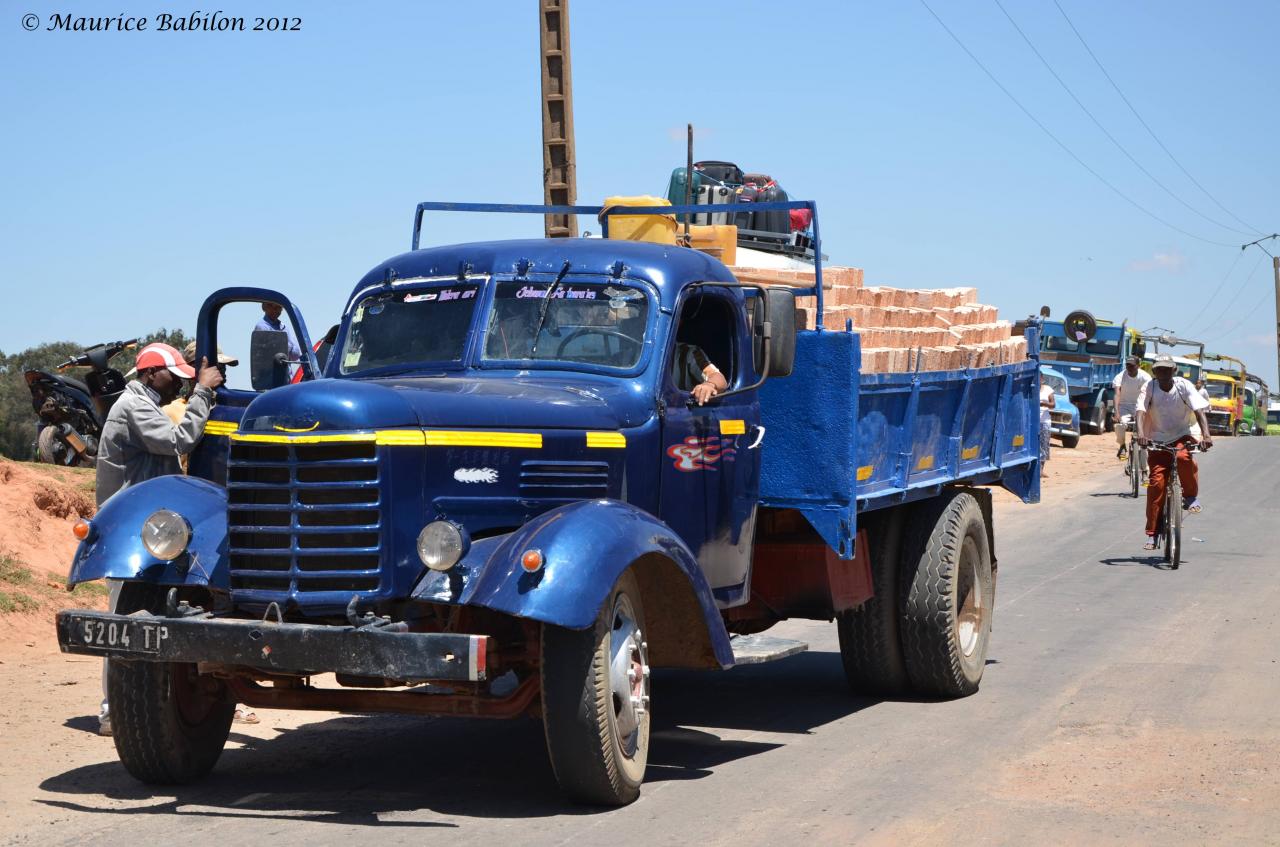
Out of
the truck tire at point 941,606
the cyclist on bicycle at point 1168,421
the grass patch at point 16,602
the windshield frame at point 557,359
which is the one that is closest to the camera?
the windshield frame at point 557,359

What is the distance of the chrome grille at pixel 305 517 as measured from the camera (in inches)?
247

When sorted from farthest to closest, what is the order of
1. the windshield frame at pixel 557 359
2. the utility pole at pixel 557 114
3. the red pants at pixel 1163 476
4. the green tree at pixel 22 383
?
the green tree at pixel 22 383 → the utility pole at pixel 557 114 → the red pants at pixel 1163 476 → the windshield frame at pixel 557 359

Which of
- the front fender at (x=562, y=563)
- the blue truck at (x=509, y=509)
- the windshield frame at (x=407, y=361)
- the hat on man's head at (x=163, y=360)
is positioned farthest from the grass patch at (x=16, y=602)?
the front fender at (x=562, y=563)

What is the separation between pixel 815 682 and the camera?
10367mm

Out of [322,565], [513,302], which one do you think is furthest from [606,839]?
[513,302]

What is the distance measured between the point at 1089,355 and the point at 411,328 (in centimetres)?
3416

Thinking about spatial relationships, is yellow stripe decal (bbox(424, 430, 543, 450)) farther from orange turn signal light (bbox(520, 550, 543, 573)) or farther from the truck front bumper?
the truck front bumper

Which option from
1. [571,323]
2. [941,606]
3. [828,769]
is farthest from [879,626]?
[571,323]

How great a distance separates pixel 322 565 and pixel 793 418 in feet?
9.61

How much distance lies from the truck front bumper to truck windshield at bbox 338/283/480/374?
180cm

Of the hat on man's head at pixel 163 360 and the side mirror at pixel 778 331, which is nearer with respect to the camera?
the side mirror at pixel 778 331

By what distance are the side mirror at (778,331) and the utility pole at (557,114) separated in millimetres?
9030

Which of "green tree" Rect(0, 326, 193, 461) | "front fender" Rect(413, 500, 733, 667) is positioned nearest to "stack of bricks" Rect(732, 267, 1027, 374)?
"front fender" Rect(413, 500, 733, 667)

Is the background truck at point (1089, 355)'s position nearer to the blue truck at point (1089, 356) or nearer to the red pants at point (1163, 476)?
the blue truck at point (1089, 356)
